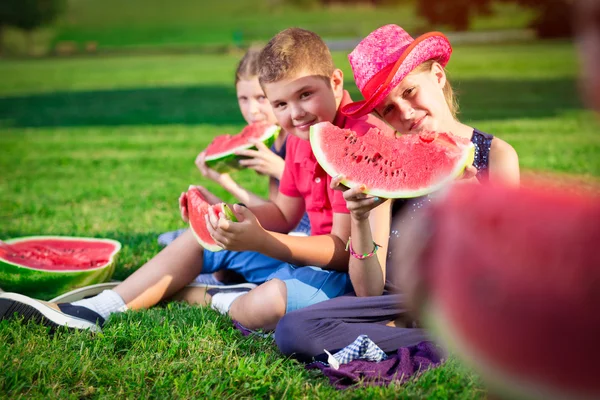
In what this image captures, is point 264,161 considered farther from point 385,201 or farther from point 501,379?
point 501,379

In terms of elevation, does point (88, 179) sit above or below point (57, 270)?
below

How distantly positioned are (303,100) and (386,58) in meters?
0.47

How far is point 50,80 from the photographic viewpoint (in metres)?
24.6

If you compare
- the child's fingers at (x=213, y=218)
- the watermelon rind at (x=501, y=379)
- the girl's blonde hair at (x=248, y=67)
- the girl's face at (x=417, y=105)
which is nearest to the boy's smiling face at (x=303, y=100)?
the girl's face at (x=417, y=105)

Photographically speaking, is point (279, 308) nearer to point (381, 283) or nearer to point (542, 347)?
point (381, 283)

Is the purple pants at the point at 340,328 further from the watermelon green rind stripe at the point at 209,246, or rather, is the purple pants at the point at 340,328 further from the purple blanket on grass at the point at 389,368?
the watermelon green rind stripe at the point at 209,246

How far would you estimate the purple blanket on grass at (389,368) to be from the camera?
279 centimetres

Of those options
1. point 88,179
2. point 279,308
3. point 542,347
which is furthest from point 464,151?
point 88,179

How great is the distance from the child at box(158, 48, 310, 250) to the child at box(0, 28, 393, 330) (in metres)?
0.49

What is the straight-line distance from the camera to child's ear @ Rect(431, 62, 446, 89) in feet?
10.6

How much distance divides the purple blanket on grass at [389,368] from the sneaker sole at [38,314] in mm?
1103

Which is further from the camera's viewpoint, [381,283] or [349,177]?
[381,283]

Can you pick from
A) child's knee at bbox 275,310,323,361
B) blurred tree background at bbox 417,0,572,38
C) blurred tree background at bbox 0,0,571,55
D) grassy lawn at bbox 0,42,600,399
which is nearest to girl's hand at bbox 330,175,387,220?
child's knee at bbox 275,310,323,361

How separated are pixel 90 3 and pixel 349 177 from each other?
250ft
